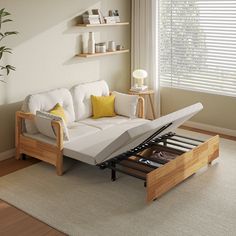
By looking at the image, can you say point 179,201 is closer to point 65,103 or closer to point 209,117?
point 65,103

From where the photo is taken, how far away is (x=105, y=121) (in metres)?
5.50

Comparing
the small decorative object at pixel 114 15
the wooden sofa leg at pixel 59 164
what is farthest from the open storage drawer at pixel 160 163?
the small decorative object at pixel 114 15

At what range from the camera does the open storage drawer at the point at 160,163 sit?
4.06 metres

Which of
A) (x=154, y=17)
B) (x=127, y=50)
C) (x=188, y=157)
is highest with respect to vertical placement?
(x=154, y=17)

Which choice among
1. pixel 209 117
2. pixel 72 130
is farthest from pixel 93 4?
pixel 209 117

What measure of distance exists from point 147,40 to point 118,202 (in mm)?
3259

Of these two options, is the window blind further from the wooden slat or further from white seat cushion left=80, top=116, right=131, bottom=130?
Answer: the wooden slat

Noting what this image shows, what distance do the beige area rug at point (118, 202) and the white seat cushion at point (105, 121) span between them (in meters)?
0.61

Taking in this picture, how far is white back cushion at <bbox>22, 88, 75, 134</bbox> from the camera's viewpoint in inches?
197

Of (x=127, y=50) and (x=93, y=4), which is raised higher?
(x=93, y=4)

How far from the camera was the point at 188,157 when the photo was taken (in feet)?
14.6

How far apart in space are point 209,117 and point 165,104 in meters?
0.80

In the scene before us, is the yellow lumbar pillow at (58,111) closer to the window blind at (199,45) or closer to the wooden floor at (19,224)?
the wooden floor at (19,224)

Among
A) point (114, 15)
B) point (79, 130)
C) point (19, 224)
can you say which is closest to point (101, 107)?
point (79, 130)
